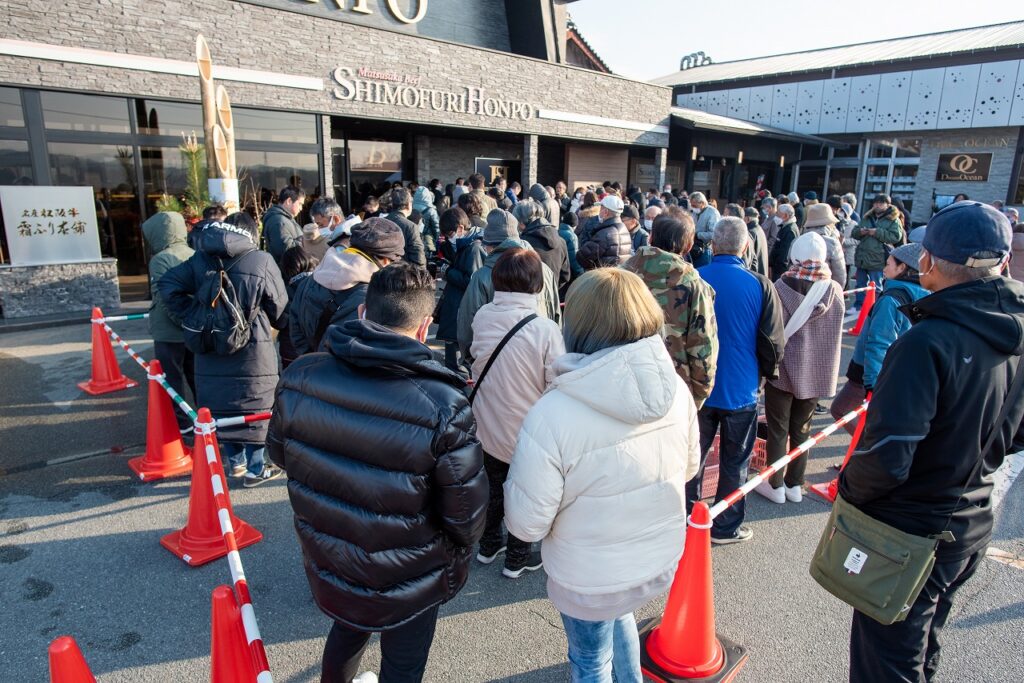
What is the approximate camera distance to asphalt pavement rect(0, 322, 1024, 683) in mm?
2838

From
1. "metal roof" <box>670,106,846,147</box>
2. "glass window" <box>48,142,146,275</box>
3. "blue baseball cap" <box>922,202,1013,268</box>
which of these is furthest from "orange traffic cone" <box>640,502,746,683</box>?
"metal roof" <box>670,106,846,147</box>

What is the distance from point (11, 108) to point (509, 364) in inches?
402

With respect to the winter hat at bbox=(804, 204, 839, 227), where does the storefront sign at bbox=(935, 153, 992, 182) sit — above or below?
above

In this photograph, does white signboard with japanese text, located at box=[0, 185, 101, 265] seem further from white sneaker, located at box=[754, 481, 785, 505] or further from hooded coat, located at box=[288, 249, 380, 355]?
white sneaker, located at box=[754, 481, 785, 505]

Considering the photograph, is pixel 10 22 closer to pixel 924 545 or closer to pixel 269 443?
pixel 269 443

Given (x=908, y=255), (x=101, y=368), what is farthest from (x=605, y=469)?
(x=101, y=368)

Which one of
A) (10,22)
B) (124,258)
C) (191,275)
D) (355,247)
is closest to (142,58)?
(10,22)

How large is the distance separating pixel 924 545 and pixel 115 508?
15.2ft

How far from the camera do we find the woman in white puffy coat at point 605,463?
72.6 inches

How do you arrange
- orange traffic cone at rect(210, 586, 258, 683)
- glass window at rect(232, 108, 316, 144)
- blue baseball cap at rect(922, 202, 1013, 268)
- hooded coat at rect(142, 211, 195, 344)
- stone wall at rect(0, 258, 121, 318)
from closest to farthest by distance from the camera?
1. blue baseball cap at rect(922, 202, 1013, 268)
2. orange traffic cone at rect(210, 586, 258, 683)
3. hooded coat at rect(142, 211, 195, 344)
4. stone wall at rect(0, 258, 121, 318)
5. glass window at rect(232, 108, 316, 144)

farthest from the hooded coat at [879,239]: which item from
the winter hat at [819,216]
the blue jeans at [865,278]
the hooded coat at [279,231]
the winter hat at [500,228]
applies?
the hooded coat at [279,231]

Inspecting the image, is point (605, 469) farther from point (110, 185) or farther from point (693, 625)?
point (110, 185)

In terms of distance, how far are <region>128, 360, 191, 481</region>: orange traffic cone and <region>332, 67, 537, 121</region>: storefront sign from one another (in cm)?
929

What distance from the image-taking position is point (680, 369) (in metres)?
3.35
